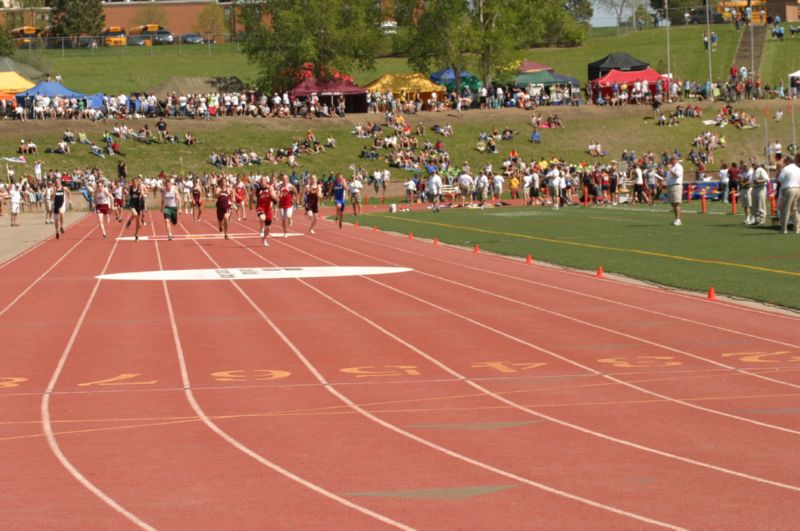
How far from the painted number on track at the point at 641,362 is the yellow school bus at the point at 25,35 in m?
108

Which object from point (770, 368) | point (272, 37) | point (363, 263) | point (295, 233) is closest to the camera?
point (770, 368)

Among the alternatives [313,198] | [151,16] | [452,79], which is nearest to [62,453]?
[313,198]

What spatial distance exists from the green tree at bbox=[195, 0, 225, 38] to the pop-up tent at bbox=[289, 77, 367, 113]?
46.3 m

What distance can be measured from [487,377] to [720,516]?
573 centimetres

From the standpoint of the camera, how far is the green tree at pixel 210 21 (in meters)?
129

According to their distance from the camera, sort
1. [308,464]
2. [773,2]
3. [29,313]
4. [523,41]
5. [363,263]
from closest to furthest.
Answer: [308,464]
[29,313]
[363,263]
[523,41]
[773,2]

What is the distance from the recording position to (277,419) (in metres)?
11.1

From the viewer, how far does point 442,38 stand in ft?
293

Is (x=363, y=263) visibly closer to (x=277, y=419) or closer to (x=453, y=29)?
(x=277, y=419)

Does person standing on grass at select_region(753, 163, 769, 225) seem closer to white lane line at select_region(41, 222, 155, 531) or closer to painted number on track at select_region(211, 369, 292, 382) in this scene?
white lane line at select_region(41, 222, 155, 531)

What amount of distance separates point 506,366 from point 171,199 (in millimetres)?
25692

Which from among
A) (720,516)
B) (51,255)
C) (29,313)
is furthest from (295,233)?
(720,516)

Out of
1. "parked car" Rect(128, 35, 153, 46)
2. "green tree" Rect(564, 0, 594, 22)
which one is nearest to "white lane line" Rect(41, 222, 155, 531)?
"parked car" Rect(128, 35, 153, 46)

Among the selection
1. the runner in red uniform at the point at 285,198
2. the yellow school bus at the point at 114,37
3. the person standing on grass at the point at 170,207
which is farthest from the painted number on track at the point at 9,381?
the yellow school bus at the point at 114,37
